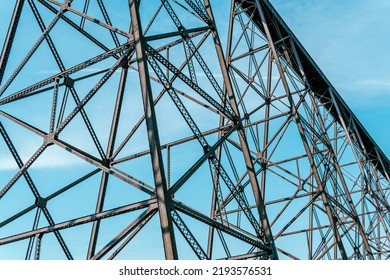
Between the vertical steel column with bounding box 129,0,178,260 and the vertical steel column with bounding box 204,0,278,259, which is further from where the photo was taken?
the vertical steel column with bounding box 204,0,278,259

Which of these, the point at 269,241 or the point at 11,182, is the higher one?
the point at 11,182

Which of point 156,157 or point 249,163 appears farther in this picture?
point 249,163

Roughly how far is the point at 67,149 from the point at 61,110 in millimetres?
1117

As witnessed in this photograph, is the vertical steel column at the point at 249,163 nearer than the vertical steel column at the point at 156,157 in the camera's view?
No

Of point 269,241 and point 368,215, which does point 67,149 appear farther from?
point 368,215

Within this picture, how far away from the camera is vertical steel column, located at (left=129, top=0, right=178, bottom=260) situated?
19.9 ft

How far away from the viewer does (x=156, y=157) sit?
21.4ft

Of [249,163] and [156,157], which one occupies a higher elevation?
[249,163]

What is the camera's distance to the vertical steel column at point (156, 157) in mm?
6078

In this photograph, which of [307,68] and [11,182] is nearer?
[11,182]

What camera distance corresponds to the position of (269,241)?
896 centimetres
